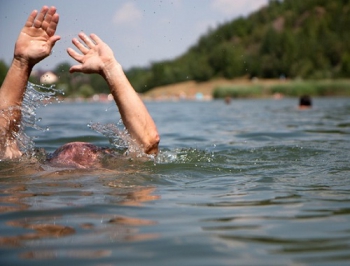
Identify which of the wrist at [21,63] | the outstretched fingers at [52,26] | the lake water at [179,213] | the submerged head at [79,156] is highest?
the outstretched fingers at [52,26]

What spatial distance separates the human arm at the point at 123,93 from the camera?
4.50 metres

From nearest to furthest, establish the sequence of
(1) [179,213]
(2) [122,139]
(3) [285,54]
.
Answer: (1) [179,213] < (2) [122,139] < (3) [285,54]

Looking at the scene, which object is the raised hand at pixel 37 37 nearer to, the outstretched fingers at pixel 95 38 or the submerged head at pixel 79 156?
the outstretched fingers at pixel 95 38

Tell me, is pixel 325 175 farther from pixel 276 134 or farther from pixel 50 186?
pixel 276 134

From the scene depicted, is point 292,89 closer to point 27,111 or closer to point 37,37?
point 27,111

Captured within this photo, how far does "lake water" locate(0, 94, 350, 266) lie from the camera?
2.44 metres

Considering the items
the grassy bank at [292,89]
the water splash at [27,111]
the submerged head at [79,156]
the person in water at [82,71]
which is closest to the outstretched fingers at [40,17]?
the person in water at [82,71]

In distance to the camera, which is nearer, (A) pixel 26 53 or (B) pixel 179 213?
(B) pixel 179 213

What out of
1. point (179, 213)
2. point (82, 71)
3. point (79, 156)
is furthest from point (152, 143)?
point (179, 213)

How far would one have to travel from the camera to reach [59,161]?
4.57 meters

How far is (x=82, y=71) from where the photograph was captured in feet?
14.9

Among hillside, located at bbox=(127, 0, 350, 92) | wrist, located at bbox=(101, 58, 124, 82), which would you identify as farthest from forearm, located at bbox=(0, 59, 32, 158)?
hillside, located at bbox=(127, 0, 350, 92)

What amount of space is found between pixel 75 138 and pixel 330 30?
8372cm

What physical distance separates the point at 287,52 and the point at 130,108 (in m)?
80.3
